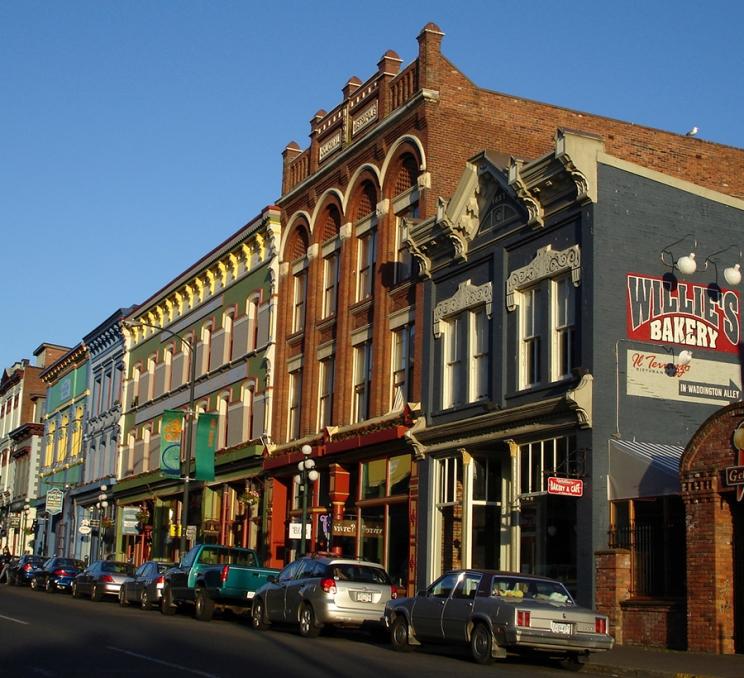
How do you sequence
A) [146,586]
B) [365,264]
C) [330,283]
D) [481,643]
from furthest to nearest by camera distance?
[330,283], [365,264], [146,586], [481,643]

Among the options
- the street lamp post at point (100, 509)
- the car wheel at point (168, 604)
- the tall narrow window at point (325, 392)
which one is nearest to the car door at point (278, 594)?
the car wheel at point (168, 604)

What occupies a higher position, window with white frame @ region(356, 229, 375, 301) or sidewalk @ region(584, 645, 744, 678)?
window with white frame @ region(356, 229, 375, 301)

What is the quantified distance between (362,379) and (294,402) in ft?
18.3

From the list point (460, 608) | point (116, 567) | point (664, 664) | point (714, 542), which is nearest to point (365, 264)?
point (116, 567)

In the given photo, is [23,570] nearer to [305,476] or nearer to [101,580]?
[101,580]

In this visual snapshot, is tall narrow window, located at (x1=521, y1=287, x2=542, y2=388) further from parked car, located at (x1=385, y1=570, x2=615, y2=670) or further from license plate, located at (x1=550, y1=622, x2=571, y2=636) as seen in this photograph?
license plate, located at (x1=550, y1=622, x2=571, y2=636)

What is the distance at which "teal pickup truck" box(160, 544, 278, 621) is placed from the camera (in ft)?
88.9

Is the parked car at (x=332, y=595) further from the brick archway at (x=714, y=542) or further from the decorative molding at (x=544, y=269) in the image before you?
the decorative molding at (x=544, y=269)

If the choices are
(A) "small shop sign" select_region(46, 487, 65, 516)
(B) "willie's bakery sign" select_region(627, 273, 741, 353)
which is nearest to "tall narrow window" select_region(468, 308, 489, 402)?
(B) "willie's bakery sign" select_region(627, 273, 741, 353)

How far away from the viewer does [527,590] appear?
18.8 m

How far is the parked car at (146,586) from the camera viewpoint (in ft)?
102

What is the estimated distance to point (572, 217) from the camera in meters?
26.2

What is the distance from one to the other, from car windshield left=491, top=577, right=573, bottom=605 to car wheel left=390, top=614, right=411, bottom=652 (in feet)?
7.74

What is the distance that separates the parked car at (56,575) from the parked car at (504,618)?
25.4 metres
